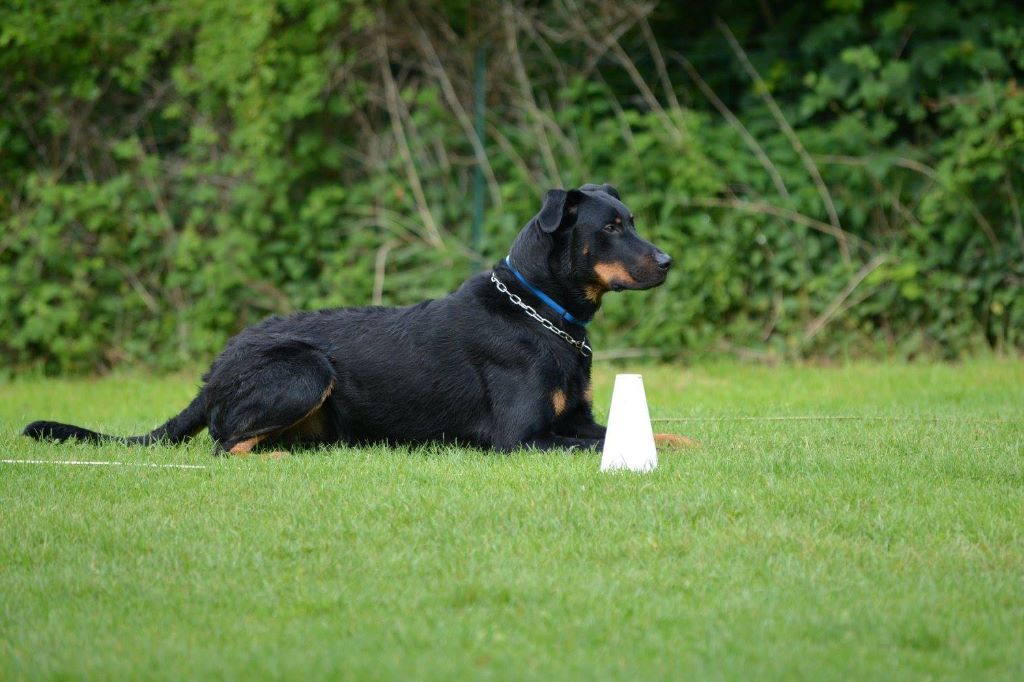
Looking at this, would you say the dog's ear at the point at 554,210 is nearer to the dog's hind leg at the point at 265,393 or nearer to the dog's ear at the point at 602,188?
the dog's ear at the point at 602,188

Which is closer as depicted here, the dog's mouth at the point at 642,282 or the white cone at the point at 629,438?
the white cone at the point at 629,438

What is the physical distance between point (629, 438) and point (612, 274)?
52.9 inches

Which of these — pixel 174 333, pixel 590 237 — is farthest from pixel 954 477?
Result: pixel 174 333

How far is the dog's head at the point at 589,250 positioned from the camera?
6.50m

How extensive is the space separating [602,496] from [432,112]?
7.71m

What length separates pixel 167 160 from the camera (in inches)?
499

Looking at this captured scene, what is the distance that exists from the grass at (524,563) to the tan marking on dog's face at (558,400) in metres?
0.42

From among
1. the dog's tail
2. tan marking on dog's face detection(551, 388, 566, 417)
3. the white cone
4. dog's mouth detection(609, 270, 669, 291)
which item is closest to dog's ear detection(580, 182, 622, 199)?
A: dog's mouth detection(609, 270, 669, 291)

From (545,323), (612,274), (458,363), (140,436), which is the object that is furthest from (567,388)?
(140,436)

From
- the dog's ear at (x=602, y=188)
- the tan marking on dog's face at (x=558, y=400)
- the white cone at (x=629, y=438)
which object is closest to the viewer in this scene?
the white cone at (x=629, y=438)

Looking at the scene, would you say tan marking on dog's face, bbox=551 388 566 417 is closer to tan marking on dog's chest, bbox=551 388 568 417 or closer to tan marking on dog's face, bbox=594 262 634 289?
tan marking on dog's chest, bbox=551 388 568 417

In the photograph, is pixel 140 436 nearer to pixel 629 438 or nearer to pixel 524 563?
pixel 629 438

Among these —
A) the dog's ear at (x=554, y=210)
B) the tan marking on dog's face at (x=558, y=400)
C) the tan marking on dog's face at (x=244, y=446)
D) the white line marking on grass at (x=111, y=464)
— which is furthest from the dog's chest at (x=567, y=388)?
the white line marking on grass at (x=111, y=464)

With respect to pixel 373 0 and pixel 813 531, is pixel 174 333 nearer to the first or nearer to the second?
pixel 373 0
